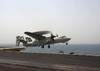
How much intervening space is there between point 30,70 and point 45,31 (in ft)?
118

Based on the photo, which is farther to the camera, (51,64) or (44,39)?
(44,39)

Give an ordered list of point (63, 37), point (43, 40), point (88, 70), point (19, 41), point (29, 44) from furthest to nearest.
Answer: point (19, 41) < point (29, 44) < point (43, 40) < point (63, 37) < point (88, 70)

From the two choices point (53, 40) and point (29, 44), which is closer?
point (53, 40)

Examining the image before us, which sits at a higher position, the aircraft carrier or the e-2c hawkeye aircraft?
the e-2c hawkeye aircraft

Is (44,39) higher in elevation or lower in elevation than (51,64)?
higher

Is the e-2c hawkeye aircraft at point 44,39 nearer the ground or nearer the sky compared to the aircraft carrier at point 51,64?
nearer the sky

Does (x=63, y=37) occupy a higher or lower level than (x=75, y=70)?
higher

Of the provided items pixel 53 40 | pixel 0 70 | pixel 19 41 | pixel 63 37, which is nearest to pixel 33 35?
pixel 53 40

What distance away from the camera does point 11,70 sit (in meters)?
15.2

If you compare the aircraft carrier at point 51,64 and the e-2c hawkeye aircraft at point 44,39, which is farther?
the e-2c hawkeye aircraft at point 44,39


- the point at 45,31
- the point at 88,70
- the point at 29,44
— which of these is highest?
the point at 45,31

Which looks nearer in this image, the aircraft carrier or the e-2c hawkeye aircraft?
the aircraft carrier

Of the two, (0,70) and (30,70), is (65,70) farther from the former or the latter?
(0,70)

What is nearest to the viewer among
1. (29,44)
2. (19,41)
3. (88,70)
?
(88,70)
